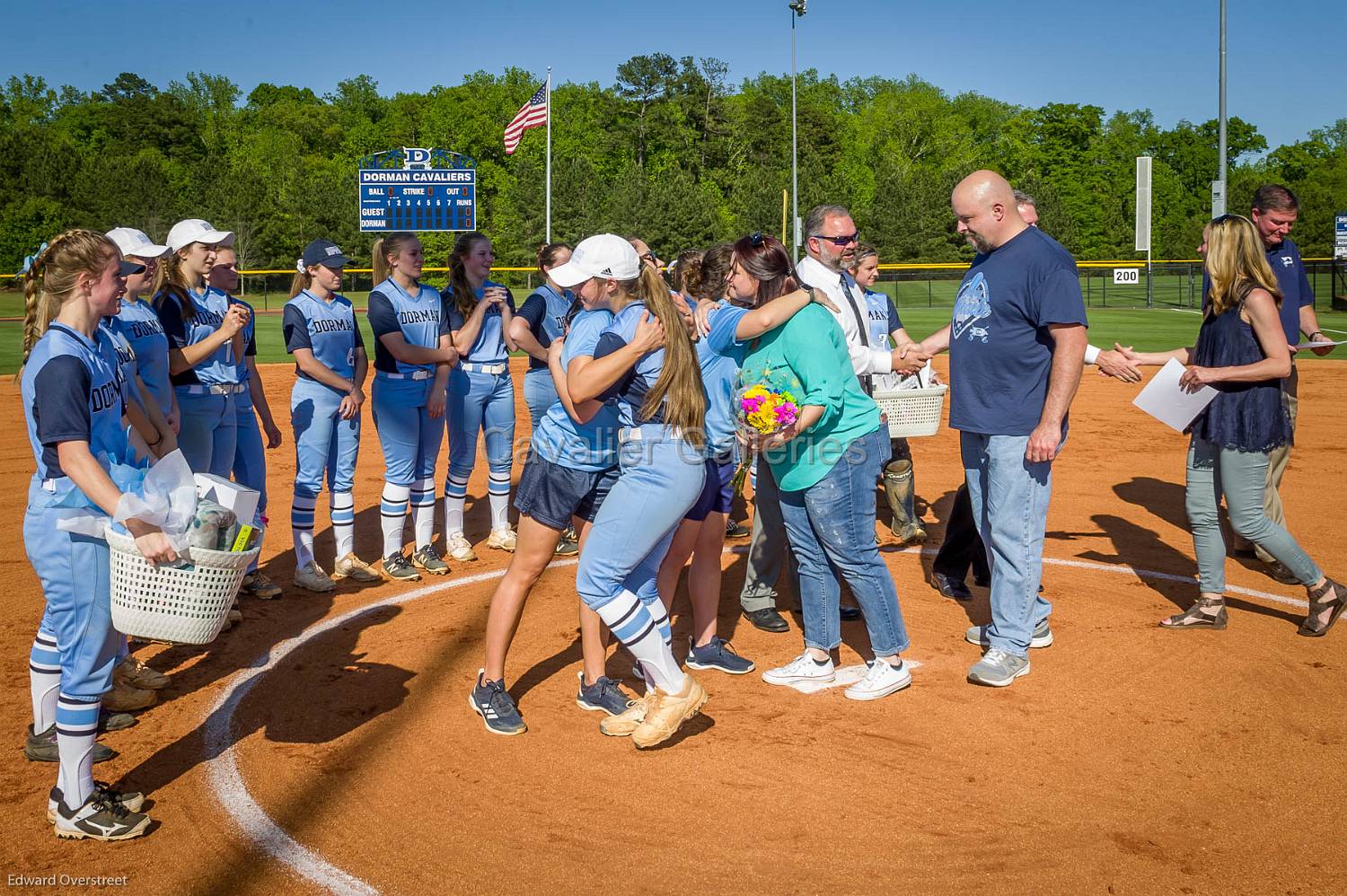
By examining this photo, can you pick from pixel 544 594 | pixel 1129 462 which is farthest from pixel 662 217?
pixel 544 594

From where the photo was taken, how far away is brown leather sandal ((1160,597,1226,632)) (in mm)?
6410

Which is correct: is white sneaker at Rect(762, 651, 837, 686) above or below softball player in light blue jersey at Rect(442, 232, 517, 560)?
below

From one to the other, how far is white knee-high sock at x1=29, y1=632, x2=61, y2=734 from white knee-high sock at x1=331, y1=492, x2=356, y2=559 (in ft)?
9.30

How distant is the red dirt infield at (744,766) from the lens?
13.0ft

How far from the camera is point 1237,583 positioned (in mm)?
7367

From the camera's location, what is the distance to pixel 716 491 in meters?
5.88

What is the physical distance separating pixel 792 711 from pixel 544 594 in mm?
2462

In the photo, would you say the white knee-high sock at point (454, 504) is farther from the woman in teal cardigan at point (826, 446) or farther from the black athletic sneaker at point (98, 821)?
the black athletic sneaker at point (98, 821)

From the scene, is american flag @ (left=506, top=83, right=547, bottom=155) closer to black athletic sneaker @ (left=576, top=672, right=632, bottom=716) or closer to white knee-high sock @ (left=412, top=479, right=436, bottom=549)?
white knee-high sock @ (left=412, top=479, right=436, bottom=549)

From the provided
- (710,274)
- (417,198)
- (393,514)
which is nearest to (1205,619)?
(710,274)

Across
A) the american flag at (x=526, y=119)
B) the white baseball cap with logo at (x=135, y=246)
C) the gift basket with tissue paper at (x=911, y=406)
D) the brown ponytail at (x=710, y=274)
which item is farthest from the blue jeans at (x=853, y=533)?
the american flag at (x=526, y=119)

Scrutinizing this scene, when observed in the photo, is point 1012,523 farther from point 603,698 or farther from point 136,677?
point 136,677

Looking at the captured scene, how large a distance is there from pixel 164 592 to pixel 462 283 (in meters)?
4.57

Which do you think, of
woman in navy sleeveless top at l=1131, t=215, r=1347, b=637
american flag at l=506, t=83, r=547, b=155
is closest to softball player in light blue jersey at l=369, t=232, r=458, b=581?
woman in navy sleeveless top at l=1131, t=215, r=1347, b=637
